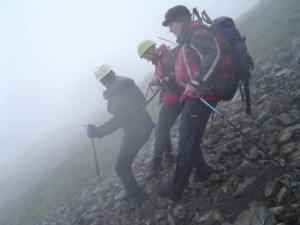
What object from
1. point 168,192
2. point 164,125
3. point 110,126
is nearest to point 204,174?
point 168,192

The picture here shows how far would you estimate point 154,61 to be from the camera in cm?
827

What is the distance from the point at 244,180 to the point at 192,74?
2431mm

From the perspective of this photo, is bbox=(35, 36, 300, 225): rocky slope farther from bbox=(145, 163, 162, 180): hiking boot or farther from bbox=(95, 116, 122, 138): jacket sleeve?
bbox=(95, 116, 122, 138): jacket sleeve

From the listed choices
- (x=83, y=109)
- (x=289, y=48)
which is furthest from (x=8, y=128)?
(x=289, y=48)

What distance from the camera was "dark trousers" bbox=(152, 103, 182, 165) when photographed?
8094mm

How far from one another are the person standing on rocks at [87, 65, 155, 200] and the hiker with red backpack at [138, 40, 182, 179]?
603mm

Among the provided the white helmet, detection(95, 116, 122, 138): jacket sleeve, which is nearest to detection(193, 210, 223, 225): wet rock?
detection(95, 116, 122, 138): jacket sleeve

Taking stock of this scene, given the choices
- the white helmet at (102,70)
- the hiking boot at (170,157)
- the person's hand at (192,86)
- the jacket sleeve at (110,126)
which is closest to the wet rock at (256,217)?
the person's hand at (192,86)

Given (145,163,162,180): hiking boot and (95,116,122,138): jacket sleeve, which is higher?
(95,116,122,138): jacket sleeve

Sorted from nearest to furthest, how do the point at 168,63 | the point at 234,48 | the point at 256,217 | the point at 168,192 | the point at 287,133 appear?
the point at 256,217 < the point at 234,48 < the point at 168,192 < the point at 287,133 < the point at 168,63

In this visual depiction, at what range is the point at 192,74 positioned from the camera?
231 inches

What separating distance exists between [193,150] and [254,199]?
1.42m

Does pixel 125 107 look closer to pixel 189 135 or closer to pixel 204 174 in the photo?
pixel 189 135

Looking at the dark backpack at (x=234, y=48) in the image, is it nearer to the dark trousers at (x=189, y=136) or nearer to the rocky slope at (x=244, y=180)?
the dark trousers at (x=189, y=136)
